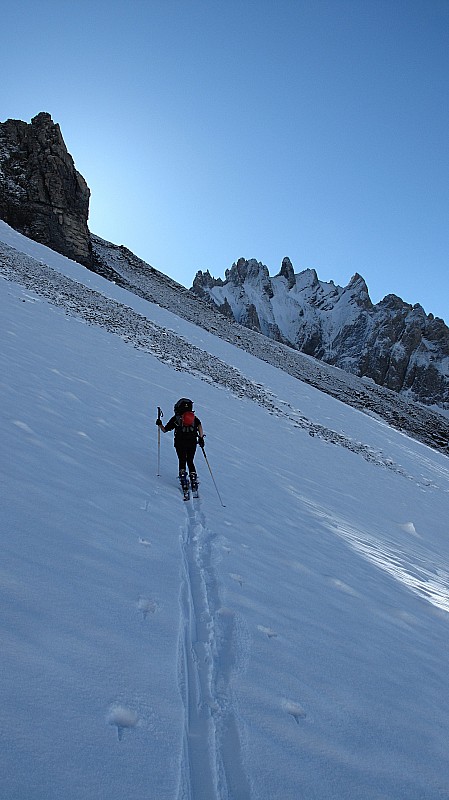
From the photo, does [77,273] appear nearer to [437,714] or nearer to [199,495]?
[199,495]

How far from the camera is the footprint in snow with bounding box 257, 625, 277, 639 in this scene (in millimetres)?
3943

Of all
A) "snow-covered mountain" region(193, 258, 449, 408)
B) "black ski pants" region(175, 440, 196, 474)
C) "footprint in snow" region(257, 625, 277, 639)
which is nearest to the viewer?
"footprint in snow" region(257, 625, 277, 639)

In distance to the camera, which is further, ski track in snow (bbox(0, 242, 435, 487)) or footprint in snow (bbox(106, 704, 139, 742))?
ski track in snow (bbox(0, 242, 435, 487))

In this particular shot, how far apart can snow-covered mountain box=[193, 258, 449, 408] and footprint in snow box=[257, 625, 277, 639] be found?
118269 millimetres

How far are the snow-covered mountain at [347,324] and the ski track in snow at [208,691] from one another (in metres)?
118

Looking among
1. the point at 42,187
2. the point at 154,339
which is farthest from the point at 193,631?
the point at 42,187

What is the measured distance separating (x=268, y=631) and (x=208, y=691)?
117 centimetres

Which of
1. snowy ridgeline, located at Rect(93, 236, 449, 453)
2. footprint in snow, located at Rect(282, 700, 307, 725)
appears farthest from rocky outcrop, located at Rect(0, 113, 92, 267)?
footprint in snow, located at Rect(282, 700, 307, 725)

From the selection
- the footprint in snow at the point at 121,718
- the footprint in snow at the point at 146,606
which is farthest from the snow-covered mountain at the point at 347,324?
the footprint in snow at the point at 121,718

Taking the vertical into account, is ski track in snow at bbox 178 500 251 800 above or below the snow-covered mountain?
A: below

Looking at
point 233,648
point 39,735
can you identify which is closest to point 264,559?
point 233,648

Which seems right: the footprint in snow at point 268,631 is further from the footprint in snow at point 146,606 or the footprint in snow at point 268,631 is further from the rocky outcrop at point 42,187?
the rocky outcrop at point 42,187

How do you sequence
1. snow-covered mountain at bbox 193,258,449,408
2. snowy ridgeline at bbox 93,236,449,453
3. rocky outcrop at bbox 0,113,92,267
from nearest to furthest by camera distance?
snowy ridgeline at bbox 93,236,449,453 < rocky outcrop at bbox 0,113,92,267 < snow-covered mountain at bbox 193,258,449,408

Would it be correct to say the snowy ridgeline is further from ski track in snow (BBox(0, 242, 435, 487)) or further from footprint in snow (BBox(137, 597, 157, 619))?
footprint in snow (BBox(137, 597, 157, 619))
